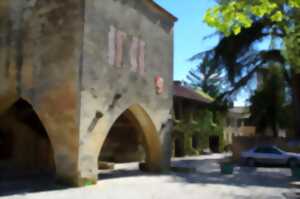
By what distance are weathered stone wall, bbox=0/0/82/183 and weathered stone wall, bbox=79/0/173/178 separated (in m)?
0.41

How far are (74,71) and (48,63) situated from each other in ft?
4.15

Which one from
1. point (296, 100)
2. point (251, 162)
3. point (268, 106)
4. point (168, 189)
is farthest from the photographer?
point (268, 106)

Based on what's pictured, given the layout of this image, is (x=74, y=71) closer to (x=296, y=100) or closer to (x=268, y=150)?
(x=268, y=150)

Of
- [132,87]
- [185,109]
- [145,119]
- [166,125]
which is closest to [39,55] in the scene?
[132,87]

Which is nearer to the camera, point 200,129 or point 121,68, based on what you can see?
point 121,68

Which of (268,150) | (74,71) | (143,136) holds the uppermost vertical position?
(74,71)

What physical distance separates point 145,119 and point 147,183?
447 cm

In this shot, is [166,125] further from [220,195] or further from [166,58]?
[220,195]

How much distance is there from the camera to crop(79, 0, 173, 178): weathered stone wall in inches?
592

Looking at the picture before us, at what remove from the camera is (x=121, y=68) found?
17078 millimetres

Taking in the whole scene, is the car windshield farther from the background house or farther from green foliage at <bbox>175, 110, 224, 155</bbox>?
green foliage at <bbox>175, 110, 224, 155</bbox>

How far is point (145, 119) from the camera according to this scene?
19828 mm

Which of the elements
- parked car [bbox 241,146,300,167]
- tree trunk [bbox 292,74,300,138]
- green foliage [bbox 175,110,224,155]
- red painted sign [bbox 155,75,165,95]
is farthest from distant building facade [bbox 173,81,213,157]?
red painted sign [bbox 155,75,165,95]

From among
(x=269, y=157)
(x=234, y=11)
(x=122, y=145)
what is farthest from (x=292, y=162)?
(x=234, y=11)
